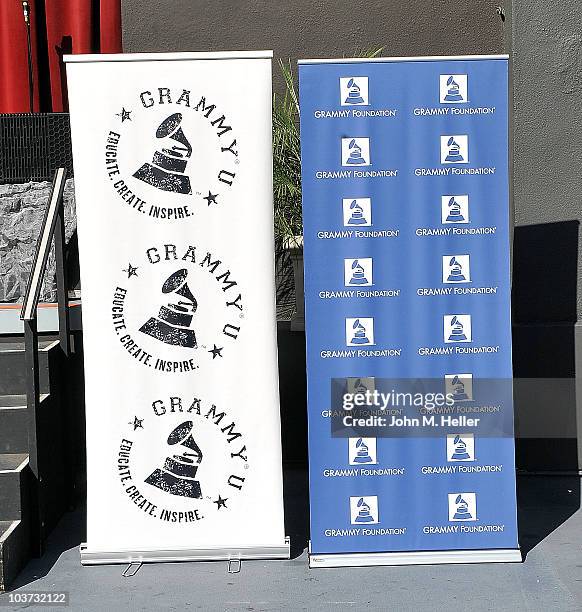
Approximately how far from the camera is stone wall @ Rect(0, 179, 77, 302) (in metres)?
5.82

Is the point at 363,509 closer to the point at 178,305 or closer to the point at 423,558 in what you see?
the point at 423,558

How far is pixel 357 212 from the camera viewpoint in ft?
12.9

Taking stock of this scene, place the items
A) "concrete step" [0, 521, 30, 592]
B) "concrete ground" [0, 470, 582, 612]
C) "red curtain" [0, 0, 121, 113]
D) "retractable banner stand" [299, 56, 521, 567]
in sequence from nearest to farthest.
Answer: "concrete ground" [0, 470, 582, 612], "concrete step" [0, 521, 30, 592], "retractable banner stand" [299, 56, 521, 567], "red curtain" [0, 0, 121, 113]

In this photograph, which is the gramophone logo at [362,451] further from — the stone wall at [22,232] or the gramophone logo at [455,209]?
the stone wall at [22,232]

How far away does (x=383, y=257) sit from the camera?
396 centimetres

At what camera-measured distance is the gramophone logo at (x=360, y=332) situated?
3.99 m

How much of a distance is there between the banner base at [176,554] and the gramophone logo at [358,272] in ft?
3.96

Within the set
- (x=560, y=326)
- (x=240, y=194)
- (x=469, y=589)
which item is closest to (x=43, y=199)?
(x=240, y=194)

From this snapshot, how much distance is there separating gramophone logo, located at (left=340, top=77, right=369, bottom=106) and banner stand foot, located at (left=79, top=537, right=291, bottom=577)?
1.95 meters

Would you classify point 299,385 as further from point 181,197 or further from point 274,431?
point 181,197

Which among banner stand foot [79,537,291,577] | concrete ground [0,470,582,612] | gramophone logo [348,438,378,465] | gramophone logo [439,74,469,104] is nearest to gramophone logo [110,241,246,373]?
gramophone logo [348,438,378,465]

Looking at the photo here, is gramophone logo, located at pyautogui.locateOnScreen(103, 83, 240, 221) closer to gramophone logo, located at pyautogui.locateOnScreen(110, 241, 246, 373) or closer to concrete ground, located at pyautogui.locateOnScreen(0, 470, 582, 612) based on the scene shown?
gramophone logo, located at pyautogui.locateOnScreen(110, 241, 246, 373)

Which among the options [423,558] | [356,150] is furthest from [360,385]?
[356,150]

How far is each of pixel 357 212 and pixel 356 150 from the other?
26 centimetres
